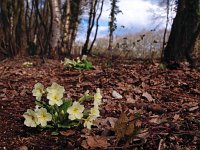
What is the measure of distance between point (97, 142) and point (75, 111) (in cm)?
37

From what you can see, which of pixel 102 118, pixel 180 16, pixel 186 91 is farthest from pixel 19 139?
pixel 180 16

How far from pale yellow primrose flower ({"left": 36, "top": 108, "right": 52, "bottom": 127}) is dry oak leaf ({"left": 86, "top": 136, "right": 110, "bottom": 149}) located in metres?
0.39

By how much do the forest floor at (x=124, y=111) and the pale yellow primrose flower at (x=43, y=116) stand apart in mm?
121

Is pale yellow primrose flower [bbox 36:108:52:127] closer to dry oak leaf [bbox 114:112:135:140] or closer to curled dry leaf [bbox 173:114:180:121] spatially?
dry oak leaf [bbox 114:112:135:140]

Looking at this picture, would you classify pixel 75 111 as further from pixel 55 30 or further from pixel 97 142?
pixel 55 30

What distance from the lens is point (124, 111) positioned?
3725mm

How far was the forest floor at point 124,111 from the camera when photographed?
2.77 meters

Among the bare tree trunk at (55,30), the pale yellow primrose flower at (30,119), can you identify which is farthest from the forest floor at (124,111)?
the bare tree trunk at (55,30)

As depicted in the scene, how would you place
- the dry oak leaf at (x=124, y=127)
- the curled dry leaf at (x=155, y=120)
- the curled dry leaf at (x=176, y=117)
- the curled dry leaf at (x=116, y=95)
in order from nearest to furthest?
1. the dry oak leaf at (x=124, y=127)
2. the curled dry leaf at (x=155, y=120)
3. the curled dry leaf at (x=176, y=117)
4. the curled dry leaf at (x=116, y=95)

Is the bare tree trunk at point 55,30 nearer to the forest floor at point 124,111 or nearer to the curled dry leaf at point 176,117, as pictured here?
the forest floor at point 124,111

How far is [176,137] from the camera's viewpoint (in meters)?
2.84

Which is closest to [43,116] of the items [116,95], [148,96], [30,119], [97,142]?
[30,119]

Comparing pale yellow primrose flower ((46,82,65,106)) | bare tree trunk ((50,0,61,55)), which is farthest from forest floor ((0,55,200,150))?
bare tree trunk ((50,0,61,55))

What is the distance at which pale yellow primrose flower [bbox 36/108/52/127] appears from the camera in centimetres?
304
